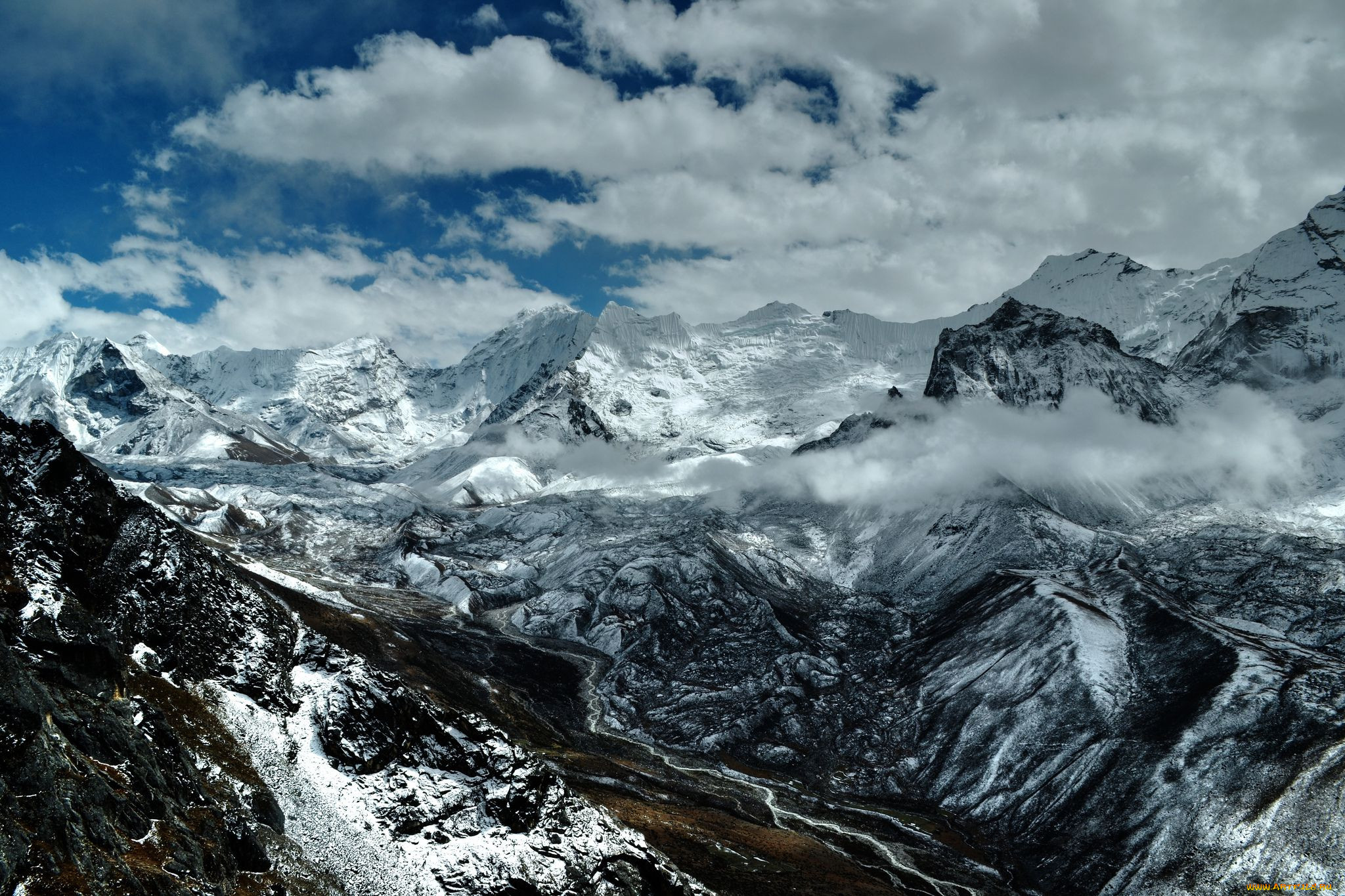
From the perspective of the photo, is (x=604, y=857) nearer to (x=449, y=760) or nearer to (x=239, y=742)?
(x=449, y=760)

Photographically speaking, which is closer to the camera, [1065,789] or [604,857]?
[604,857]

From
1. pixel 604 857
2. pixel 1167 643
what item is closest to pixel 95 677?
pixel 604 857

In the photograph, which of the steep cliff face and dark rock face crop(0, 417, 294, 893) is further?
the steep cliff face

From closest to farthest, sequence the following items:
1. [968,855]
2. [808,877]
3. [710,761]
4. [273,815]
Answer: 1. [273,815]
2. [808,877]
3. [968,855]
4. [710,761]

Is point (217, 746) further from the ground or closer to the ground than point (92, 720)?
closer to the ground

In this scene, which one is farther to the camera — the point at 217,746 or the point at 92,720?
the point at 217,746

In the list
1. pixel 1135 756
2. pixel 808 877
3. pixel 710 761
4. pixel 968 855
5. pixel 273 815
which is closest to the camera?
pixel 273 815

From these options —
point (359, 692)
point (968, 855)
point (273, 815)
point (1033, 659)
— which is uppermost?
point (1033, 659)

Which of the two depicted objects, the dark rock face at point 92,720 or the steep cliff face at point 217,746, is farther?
the steep cliff face at point 217,746
